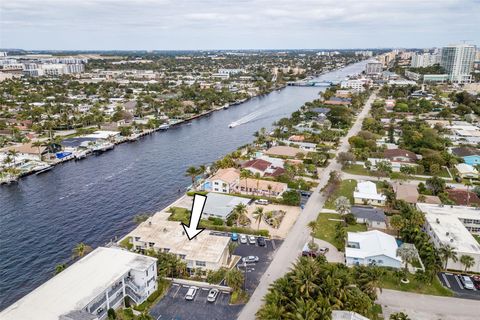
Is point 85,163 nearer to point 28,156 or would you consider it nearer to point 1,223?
point 28,156

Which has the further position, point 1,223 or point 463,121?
point 463,121

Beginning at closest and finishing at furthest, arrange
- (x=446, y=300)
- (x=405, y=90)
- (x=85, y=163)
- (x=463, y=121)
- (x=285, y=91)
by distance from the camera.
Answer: (x=446, y=300) → (x=85, y=163) → (x=463, y=121) → (x=405, y=90) → (x=285, y=91)

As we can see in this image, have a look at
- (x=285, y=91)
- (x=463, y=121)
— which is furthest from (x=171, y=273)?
(x=285, y=91)

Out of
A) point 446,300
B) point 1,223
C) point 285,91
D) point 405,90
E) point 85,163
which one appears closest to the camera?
point 446,300

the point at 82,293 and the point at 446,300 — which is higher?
the point at 82,293

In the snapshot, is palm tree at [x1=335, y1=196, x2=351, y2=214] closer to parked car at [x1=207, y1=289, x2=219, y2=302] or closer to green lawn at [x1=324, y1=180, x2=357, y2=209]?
green lawn at [x1=324, y1=180, x2=357, y2=209]

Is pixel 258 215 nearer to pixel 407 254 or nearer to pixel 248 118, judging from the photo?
pixel 407 254

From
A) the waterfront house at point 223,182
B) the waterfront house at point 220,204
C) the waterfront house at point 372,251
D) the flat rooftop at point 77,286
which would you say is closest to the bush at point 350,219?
the waterfront house at point 372,251
